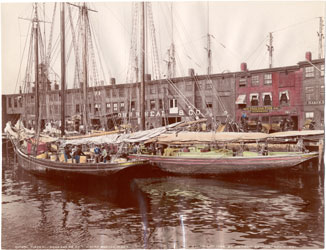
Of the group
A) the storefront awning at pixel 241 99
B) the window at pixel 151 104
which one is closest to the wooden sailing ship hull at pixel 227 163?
the storefront awning at pixel 241 99

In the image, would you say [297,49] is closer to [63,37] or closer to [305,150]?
[305,150]

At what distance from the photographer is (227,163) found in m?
19.0

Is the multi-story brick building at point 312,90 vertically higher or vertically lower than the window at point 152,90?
lower

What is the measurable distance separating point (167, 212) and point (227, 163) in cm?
737

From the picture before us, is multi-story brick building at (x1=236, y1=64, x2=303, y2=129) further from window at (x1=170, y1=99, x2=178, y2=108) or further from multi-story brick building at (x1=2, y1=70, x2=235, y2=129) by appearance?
window at (x1=170, y1=99, x2=178, y2=108)

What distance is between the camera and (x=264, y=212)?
1261 centimetres

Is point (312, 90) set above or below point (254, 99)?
below

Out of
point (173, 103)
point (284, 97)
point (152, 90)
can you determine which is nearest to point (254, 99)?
point (284, 97)

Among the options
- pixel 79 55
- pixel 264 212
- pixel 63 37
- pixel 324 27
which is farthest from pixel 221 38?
pixel 79 55

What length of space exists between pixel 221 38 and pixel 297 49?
3284mm

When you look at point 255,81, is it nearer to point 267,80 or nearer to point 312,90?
point 267,80

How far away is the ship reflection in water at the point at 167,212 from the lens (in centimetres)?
1033

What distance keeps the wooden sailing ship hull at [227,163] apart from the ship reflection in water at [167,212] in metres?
0.53

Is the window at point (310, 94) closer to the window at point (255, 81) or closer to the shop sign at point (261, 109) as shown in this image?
the shop sign at point (261, 109)
